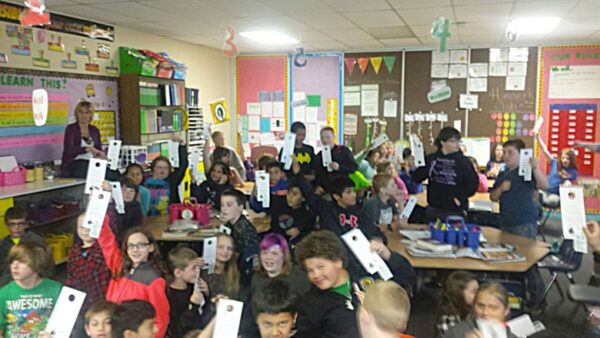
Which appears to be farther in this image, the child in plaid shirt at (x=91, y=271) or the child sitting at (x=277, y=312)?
the child in plaid shirt at (x=91, y=271)

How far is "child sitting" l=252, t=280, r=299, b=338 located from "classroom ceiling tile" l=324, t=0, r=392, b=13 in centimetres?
365

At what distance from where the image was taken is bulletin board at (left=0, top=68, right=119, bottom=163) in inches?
215

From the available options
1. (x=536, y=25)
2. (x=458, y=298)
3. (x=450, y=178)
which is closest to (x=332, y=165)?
(x=450, y=178)

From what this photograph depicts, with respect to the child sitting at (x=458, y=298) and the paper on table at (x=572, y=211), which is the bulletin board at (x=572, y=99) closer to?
the child sitting at (x=458, y=298)

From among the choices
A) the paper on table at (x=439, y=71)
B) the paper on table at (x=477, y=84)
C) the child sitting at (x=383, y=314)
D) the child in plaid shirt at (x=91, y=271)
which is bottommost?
the child in plaid shirt at (x=91, y=271)

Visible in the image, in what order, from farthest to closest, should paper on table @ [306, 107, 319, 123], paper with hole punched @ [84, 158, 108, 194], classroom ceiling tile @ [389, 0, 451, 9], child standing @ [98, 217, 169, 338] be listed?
paper on table @ [306, 107, 319, 123] → classroom ceiling tile @ [389, 0, 451, 9] → child standing @ [98, 217, 169, 338] → paper with hole punched @ [84, 158, 108, 194]

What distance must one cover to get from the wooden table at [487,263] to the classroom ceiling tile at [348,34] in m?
3.63

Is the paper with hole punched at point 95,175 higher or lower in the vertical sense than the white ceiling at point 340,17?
lower

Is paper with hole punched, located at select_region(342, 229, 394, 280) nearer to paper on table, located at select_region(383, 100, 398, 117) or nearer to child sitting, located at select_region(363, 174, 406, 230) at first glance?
child sitting, located at select_region(363, 174, 406, 230)

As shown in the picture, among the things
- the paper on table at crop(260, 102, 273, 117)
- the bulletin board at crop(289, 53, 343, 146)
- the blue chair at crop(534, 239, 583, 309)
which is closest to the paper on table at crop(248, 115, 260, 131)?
the paper on table at crop(260, 102, 273, 117)

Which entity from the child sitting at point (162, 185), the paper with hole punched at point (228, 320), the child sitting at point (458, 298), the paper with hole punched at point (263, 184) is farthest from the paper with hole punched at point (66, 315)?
the child sitting at point (162, 185)

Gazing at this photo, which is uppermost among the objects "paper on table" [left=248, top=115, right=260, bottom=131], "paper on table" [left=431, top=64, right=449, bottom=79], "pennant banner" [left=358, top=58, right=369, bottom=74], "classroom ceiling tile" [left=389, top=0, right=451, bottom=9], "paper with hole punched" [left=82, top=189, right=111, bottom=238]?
"classroom ceiling tile" [left=389, top=0, right=451, bottom=9]

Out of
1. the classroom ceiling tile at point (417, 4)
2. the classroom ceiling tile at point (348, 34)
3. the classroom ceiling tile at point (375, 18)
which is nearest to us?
the classroom ceiling tile at point (417, 4)

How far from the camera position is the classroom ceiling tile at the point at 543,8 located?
5.34 m
